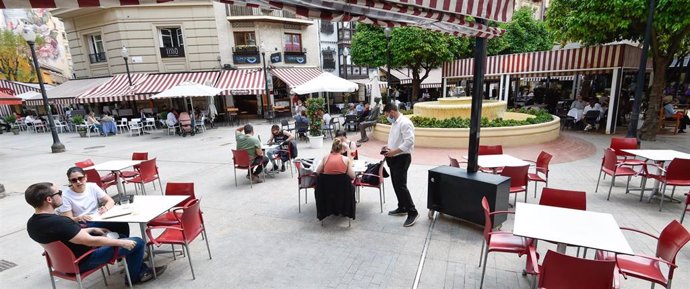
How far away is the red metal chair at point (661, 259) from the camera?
280cm

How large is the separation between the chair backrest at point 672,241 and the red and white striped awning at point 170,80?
21.2 metres

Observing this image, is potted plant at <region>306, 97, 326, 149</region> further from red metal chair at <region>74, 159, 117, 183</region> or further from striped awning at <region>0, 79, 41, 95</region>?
striped awning at <region>0, 79, 41, 95</region>

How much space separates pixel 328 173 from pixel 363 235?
42.1 inches

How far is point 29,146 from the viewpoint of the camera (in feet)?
51.0

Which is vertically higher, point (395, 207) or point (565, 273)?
point (565, 273)

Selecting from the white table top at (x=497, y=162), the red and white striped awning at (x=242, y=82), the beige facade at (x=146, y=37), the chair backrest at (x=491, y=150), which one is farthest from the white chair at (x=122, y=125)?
the white table top at (x=497, y=162)

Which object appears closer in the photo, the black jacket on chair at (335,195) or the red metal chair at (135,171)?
the black jacket on chair at (335,195)

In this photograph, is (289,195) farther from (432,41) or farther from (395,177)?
(432,41)

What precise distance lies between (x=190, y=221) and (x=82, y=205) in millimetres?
1401

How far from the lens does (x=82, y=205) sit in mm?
4027

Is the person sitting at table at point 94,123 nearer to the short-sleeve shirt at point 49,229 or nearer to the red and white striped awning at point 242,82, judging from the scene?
the red and white striped awning at point 242,82

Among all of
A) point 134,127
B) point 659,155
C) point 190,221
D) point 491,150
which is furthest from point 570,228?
point 134,127

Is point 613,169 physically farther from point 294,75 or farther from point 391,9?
point 294,75

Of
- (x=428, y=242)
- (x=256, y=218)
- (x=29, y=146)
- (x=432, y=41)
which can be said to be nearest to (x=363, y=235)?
(x=428, y=242)
